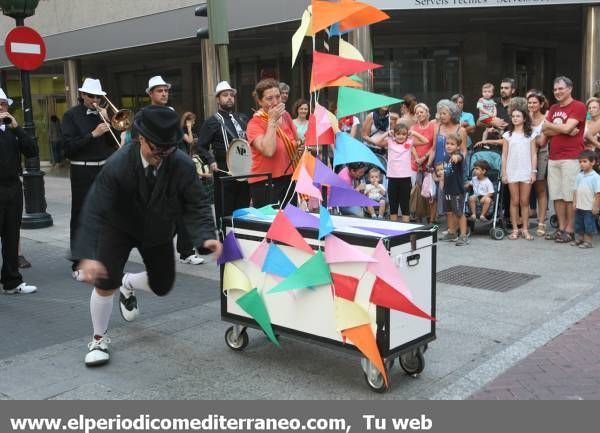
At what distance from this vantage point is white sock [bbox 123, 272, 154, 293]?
5.18m

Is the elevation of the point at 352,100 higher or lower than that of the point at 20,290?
higher

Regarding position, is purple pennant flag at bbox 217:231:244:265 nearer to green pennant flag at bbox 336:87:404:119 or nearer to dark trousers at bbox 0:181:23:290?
green pennant flag at bbox 336:87:404:119

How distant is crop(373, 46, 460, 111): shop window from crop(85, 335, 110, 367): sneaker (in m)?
14.6

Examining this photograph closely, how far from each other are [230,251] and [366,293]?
1.13 metres

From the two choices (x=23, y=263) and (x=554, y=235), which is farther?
(x=554, y=235)

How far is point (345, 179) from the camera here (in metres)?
4.68

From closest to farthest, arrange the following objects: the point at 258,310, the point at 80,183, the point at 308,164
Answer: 1. the point at 308,164
2. the point at 258,310
3. the point at 80,183

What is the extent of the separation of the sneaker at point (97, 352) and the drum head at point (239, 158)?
2.45 meters

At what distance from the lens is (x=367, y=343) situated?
4125 mm

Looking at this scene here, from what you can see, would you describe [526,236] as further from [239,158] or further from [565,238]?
[239,158]

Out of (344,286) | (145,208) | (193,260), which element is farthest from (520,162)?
(145,208)

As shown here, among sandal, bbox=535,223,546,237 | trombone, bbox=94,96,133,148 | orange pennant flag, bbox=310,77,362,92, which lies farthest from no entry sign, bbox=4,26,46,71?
sandal, bbox=535,223,546,237

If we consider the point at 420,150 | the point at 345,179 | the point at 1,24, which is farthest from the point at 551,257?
the point at 1,24
